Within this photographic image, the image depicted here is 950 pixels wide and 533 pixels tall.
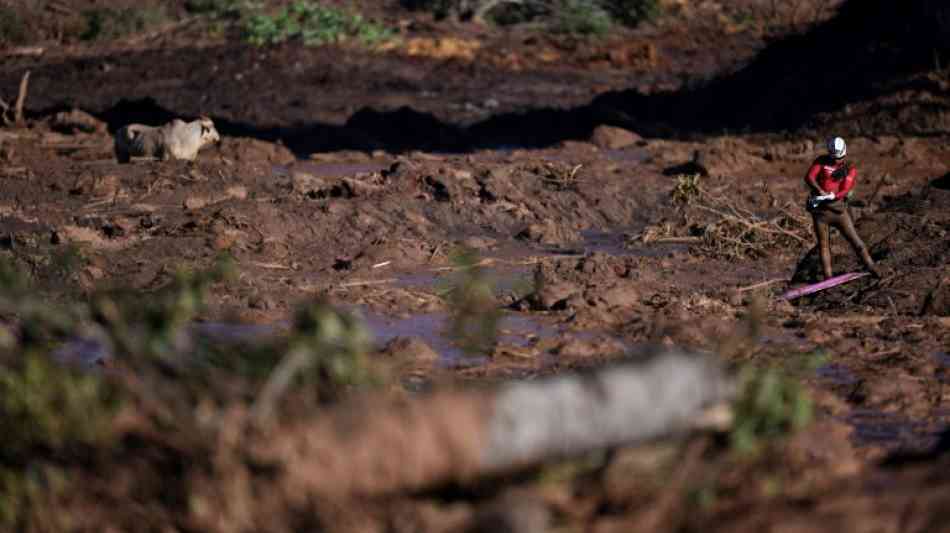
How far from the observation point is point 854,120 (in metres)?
19.5

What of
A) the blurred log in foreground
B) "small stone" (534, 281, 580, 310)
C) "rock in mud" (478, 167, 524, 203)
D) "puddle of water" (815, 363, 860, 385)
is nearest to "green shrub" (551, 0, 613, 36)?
"rock in mud" (478, 167, 524, 203)

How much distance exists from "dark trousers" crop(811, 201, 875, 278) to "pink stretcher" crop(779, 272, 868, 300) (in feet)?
0.37

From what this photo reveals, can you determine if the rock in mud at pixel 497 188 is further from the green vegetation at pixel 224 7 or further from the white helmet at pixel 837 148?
the green vegetation at pixel 224 7

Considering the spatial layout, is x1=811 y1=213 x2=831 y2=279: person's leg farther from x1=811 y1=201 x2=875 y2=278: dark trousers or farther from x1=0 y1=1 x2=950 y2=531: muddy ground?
x1=0 y1=1 x2=950 y2=531: muddy ground

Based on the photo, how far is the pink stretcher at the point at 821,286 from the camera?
38.2 feet

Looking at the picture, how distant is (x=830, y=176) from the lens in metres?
11.5

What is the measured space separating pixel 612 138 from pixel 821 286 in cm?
839

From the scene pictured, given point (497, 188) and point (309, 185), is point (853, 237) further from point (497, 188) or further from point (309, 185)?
point (309, 185)

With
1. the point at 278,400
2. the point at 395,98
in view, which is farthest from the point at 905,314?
the point at 395,98

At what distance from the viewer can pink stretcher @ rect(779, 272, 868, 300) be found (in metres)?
11.6

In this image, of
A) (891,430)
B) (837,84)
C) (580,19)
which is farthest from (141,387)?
(580,19)

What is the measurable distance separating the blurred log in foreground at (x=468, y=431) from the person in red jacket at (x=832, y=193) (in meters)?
7.32

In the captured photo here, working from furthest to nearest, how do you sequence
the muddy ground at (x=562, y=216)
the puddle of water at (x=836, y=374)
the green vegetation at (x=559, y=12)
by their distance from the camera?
1. the green vegetation at (x=559, y=12)
2. the puddle of water at (x=836, y=374)
3. the muddy ground at (x=562, y=216)

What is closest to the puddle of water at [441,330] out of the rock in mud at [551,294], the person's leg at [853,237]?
the rock in mud at [551,294]
